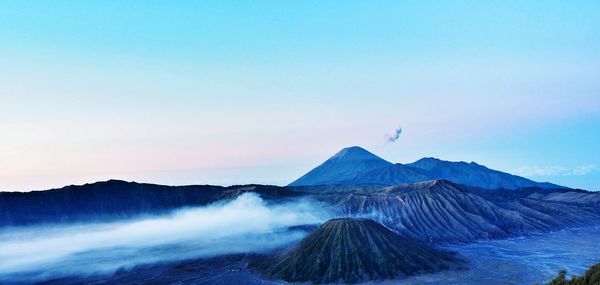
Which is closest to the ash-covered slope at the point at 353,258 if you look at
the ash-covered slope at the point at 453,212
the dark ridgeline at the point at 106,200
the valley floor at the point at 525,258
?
the valley floor at the point at 525,258

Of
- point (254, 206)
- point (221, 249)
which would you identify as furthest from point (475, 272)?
point (254, 206)

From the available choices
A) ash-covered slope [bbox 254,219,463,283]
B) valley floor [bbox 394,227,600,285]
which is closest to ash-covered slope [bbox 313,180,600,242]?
valley floor [bbox 394,227,600,285]

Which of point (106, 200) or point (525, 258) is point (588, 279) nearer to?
point (525, 258)

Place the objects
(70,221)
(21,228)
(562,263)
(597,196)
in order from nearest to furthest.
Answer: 1. (562,263)
2. (21,228)
3. (70,221)
4. (597,196)

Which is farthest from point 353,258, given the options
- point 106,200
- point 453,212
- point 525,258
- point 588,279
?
point 106,200

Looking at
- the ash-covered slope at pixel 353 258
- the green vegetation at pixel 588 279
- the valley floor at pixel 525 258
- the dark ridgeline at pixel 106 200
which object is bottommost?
the valley floor at pixel 525 258

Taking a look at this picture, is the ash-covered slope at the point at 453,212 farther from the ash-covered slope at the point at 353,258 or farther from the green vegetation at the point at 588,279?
the green vegetation at the point at 588,279

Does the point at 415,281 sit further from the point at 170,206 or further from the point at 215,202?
the point at 170,206
